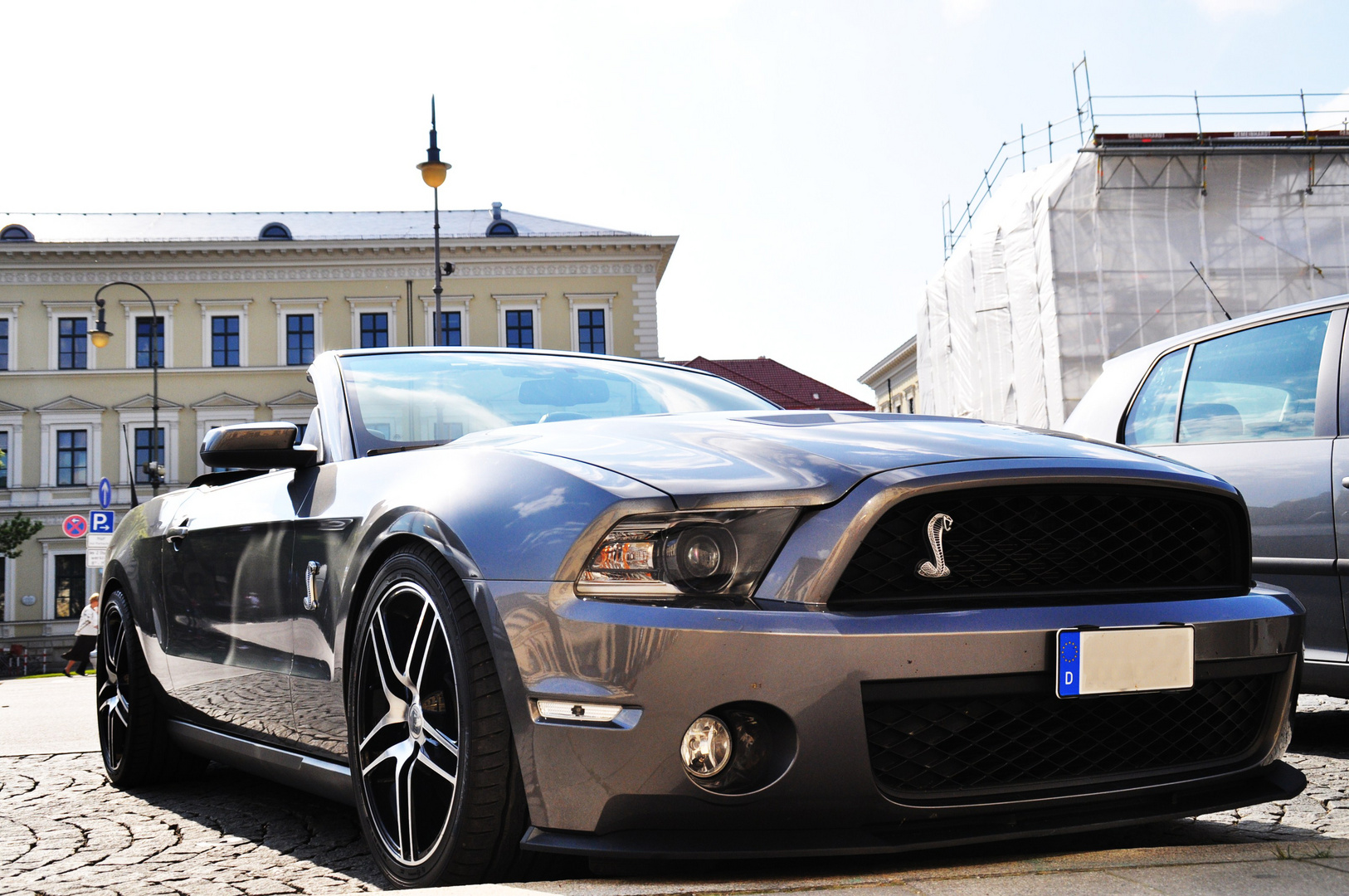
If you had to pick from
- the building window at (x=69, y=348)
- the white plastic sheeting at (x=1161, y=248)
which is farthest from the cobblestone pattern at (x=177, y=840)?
the building window at (x=69, y=348)

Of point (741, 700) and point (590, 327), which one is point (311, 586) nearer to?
point (741, 700)

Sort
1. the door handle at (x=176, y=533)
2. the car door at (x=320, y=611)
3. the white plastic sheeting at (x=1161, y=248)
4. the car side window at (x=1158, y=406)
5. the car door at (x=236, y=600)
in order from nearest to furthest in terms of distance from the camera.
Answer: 1. the car door at (x=320, y=611)
2. the car door at (x=236, y=600)
3. the door handle at (x=176, y=533)
4. the car side window at (x=1158, y=406)
5. the white plastic sheeting at (x=1161, y=248)

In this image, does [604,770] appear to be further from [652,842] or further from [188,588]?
[188,588]

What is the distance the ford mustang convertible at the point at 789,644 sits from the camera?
2.04 m

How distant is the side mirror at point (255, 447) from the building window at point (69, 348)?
4069 centimetres

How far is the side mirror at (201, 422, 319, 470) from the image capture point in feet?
10.6

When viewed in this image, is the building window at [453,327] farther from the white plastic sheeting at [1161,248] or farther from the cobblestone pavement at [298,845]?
the cobblestone pavement at [298,845]

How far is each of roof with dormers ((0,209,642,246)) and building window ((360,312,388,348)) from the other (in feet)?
10.1

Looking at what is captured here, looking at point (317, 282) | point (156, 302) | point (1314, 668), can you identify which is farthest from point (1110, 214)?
point (156, 302)

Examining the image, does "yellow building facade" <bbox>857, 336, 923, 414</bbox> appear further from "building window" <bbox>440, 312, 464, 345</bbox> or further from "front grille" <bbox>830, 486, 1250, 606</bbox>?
"front grille" <bbox>830, 486, 1250, 606</bbox>

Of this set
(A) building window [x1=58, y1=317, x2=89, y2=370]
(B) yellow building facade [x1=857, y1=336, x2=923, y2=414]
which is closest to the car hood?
(A) building window [x1=58, y1=317, x2=89, y2=370]

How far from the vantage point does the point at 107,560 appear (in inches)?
200

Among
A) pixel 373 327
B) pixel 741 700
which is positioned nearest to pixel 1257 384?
pixel 741 700

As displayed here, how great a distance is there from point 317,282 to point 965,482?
4067 centimetres
